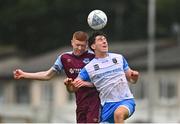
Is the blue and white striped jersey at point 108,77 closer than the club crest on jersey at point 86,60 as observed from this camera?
Yes

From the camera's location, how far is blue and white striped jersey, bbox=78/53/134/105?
13797 mm

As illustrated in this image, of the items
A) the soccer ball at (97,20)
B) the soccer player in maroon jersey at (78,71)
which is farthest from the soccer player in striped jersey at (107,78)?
the soccer player in maroon jersey at (78,71)

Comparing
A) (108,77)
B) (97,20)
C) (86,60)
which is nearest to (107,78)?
(108,77)

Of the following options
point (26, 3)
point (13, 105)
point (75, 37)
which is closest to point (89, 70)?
point (75, 37)

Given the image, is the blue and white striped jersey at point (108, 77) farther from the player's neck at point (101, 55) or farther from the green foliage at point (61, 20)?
the green foliage at point (61, 20)

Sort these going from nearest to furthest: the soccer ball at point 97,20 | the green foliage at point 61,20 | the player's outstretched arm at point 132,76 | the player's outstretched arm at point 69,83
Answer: the player's outstretched arm at point 69,83, the player's outstretched arm at point 132,76, the soccer ball at point 97,20, the green foliage at point 61,20

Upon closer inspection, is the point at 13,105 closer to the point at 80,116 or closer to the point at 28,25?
the point at 28,25

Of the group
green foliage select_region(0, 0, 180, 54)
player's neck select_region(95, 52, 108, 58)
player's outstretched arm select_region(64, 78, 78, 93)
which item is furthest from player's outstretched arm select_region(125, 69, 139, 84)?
green foliage select_region(0, 0, 180, 54)

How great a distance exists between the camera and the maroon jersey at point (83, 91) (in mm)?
14414

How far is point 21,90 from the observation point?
61719 mm

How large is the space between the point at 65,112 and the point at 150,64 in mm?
5546

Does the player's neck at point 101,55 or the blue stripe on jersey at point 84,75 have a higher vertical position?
the player's neck at point 101,55

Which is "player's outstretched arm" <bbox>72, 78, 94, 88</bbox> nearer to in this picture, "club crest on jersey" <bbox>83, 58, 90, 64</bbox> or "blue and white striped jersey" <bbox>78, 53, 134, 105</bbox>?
"blue and white striped jersey" <bbox>78, 53, 134, 105</bbox>

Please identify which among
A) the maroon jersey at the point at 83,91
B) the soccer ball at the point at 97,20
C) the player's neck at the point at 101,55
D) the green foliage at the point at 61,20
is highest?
the green foliage at the point at 61,20
